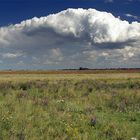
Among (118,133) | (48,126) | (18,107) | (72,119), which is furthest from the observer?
(18,107)

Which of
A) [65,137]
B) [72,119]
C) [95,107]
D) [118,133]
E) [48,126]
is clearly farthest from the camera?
[95,107]

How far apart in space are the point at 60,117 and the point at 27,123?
1.93 meters

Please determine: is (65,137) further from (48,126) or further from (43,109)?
(43,109)

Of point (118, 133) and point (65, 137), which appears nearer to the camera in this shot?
point (65, 137)

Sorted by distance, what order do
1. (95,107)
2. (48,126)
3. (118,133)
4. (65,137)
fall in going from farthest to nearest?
(95,107) < (48,126) < (118,133) < (65,137)

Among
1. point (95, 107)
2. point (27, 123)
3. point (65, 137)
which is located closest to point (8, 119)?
point (27, 123)

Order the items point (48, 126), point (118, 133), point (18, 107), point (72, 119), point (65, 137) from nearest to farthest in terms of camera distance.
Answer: point (65, 137) → point (118, 133) → point (48, 126) → point (72, 119) → point (18, 107)

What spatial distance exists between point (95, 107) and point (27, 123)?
640 centimetres

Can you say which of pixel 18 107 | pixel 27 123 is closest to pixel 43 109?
pixel 18 107

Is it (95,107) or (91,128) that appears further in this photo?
(95,107)

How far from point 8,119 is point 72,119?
2771 millimetres

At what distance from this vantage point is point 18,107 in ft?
54.5

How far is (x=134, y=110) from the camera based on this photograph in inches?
688

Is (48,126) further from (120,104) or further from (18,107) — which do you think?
(120,104)
